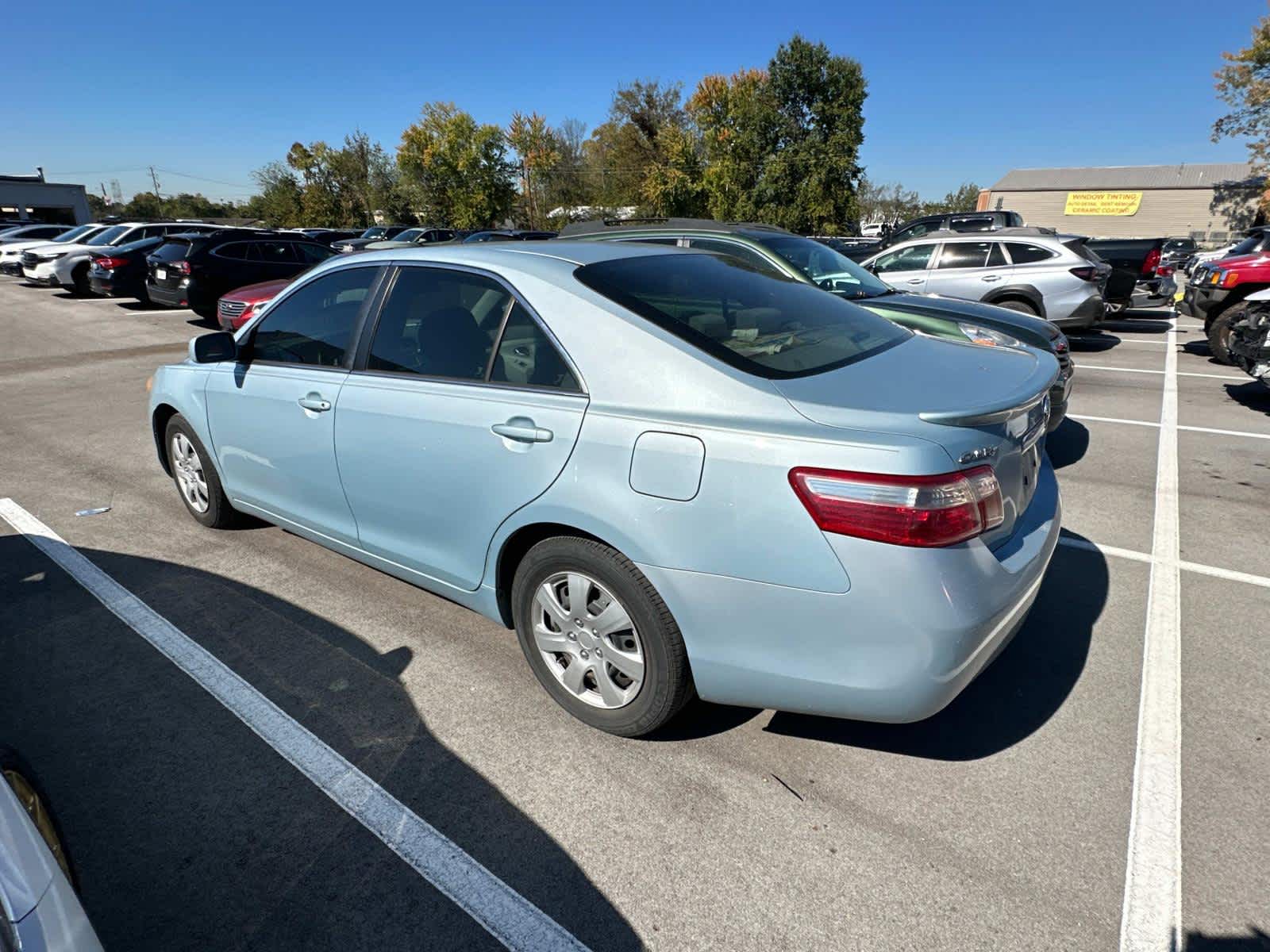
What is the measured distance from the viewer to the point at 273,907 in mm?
2014

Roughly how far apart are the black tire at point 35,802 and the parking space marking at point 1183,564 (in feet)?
15.1

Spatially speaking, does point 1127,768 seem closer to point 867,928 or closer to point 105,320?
point 867,928

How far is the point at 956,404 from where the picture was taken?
86.1 inches

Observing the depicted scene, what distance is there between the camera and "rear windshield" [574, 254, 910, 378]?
246 cm

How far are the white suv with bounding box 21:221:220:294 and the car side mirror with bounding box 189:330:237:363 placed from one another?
17231 millimetres

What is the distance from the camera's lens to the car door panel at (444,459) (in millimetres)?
2533

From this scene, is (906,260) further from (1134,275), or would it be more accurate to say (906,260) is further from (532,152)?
(532,152)

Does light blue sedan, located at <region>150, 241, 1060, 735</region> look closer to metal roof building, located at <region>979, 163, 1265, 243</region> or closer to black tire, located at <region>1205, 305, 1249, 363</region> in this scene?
black tire, located at <region>1205, 305, 1249, 363</region>

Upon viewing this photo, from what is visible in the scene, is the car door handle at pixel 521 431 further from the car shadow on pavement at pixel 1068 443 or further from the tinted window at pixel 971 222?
the tinted window at pixel 971 222

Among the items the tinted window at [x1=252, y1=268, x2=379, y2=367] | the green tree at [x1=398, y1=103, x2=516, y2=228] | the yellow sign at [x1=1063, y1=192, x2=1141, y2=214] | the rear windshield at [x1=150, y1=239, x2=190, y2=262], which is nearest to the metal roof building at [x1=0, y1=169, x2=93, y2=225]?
the green tree at [x1=398, y1=103, x2=516, y2=228]

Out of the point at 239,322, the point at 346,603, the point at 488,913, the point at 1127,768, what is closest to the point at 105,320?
the point at 239,322

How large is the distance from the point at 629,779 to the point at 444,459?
4.44ft

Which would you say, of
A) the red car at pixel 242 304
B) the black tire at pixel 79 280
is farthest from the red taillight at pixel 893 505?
the black tire at pixel 79 280

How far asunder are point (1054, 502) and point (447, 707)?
2477 mm
